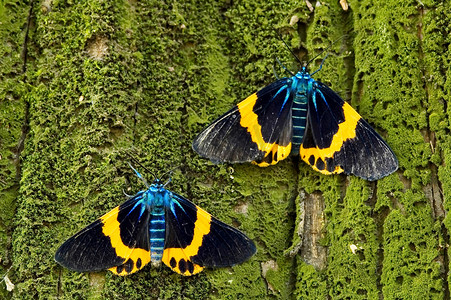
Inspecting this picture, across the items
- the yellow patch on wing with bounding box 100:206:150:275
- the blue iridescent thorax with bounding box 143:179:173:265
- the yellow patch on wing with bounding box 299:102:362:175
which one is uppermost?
the yellow patch on wing with bounding box 299:102:362:175

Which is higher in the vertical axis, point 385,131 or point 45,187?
point 385,131

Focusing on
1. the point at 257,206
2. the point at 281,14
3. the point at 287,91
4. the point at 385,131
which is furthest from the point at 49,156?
the point at 385,131

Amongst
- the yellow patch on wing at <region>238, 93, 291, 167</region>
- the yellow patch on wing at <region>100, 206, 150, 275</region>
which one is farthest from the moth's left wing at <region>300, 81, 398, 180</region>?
the yellow patch on wing at <region>100, 206, 150, 275</region>

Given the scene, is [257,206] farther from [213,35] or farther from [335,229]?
[213,35]

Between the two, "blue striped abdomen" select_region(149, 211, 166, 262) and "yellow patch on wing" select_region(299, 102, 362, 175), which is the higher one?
"yellow patch on wing" select_region(299, 102, 362, 175)

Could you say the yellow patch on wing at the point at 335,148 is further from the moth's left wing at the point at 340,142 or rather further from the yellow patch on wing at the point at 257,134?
the yellow patch on wing at the point at 257,134

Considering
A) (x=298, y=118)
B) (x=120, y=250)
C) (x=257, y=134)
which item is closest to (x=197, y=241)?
(x=120, y=250)

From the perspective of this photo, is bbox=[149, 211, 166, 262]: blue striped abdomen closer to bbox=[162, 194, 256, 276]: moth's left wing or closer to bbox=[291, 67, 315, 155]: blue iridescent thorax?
bbox=[162, 194, 256, 276]: moth's left wing
